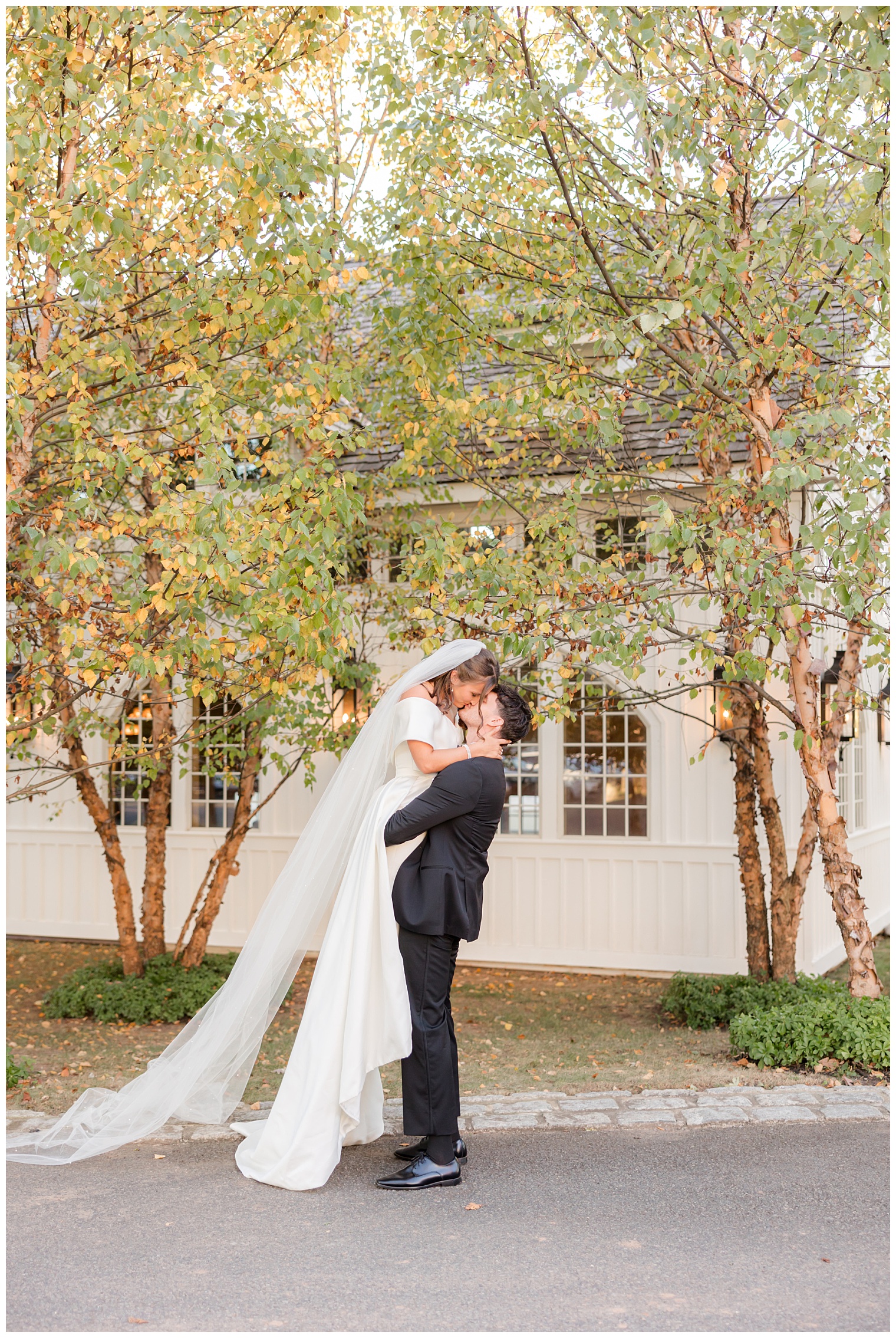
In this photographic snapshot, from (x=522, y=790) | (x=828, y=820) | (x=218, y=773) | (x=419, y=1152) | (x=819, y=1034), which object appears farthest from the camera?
(x=522, y=790)

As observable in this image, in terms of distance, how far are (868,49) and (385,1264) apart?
5197mm

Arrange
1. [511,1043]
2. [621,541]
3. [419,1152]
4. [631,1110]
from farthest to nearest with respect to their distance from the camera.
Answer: [621,541] < [511,1043] < [631,1110] < [419,1152]

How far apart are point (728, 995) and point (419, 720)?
13.7 ft

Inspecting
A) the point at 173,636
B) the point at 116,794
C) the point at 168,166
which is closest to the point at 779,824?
the point at 173,636

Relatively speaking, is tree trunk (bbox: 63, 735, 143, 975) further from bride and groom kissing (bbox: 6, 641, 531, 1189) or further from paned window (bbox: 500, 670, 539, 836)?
paned window (bbox: 500, 670, 539, 836)

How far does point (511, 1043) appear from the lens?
7.73 metres

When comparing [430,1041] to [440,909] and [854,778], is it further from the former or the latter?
[854,778]

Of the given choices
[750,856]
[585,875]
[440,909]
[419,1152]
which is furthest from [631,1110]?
[585,875]

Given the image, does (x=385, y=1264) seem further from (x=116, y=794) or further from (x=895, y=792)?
(x=116, y=794)

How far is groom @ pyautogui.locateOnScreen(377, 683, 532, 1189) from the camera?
189 inches

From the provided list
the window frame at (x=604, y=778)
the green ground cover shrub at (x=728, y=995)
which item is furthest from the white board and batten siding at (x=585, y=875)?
the green ground cover shrub at (x=728, y=995)

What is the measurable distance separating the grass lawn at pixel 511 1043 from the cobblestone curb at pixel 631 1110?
9.5 inches

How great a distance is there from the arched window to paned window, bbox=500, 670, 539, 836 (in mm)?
354

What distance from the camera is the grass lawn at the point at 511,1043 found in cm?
650
